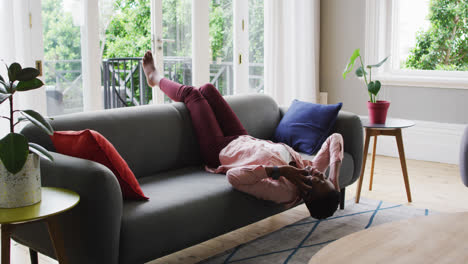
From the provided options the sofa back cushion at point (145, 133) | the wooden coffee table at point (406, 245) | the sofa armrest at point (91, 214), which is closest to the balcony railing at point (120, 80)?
the sofa back cushion at point (145, 133)

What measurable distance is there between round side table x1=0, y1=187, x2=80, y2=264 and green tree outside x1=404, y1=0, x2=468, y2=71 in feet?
13.0

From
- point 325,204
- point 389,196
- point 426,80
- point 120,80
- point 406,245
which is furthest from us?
point 426,80

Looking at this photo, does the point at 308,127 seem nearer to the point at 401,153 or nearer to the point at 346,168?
the point at 346,168

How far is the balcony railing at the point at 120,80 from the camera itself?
→ 339 cm

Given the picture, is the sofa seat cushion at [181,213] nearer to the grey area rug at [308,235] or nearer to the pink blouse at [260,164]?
the pink blouse at [260,164]

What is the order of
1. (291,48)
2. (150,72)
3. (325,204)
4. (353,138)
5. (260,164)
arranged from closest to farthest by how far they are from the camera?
(325,204) → (260,164) → (353,138) → (150,72) → (291,48)

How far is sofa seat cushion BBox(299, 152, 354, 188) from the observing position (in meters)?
3.10

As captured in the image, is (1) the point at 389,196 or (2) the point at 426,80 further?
(2) the point at 426,80

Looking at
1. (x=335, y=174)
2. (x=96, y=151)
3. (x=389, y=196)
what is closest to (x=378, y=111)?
(x=389, y=196)

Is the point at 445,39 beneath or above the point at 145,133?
above

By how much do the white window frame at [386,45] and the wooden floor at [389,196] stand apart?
0.76 meters

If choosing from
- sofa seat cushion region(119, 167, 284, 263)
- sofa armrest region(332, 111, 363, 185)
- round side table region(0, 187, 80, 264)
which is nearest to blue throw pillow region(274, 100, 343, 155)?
sofa armrest region(332, 111, 363, 185)

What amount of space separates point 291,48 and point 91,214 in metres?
3.49

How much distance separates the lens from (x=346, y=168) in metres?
3.13
